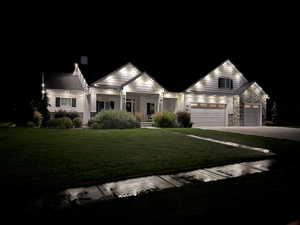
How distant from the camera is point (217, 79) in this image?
79.2 feet

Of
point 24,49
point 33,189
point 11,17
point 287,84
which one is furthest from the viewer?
point 287,84

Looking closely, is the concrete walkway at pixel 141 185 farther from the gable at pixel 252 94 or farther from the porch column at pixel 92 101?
the gable at pixel 252 94

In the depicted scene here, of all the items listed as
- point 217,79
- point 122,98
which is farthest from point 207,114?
point 122,98

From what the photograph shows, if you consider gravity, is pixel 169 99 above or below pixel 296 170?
above

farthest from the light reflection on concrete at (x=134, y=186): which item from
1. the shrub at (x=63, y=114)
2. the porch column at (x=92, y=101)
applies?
the porch column at (x=92, y=101)

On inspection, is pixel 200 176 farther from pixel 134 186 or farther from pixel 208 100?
pixel 208 100

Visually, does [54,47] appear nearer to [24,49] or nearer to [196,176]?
[24,49]

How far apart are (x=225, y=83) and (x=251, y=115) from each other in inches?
197

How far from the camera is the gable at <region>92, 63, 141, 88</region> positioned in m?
20.1

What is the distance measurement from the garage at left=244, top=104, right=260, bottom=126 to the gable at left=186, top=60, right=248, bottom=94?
2721mm

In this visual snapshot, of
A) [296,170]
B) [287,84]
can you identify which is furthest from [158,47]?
[296,170]

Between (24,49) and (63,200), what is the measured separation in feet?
101

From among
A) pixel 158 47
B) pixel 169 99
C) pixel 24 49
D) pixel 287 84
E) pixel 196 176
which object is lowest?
pixel 196 176

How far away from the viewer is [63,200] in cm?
388
